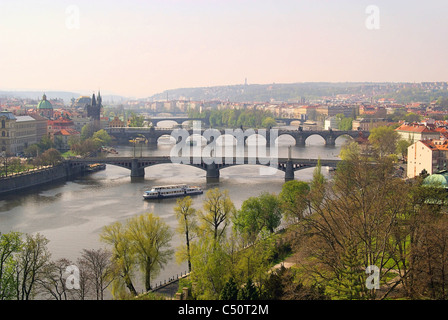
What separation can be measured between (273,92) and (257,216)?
138 metres

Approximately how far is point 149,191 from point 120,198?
990 mm

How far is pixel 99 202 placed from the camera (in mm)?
18766

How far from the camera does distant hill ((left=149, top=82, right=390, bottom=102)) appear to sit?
139 meters

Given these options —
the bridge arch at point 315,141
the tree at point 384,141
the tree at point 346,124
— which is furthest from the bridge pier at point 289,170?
the tree at point 346,124

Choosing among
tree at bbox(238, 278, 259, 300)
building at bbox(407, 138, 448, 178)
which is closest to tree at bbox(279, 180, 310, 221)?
tree at bbox(238, 278, 259, 300)

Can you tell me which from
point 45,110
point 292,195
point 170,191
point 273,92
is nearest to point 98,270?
point 292,195

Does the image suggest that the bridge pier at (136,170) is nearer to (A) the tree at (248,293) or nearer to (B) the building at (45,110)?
(A) the tree at (248,293)

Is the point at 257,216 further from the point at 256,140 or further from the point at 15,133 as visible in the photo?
the point at 256,140

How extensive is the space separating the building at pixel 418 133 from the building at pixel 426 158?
26.6 feet

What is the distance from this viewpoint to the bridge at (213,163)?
2372cm

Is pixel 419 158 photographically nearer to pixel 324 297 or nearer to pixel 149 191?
pixel 149 191
